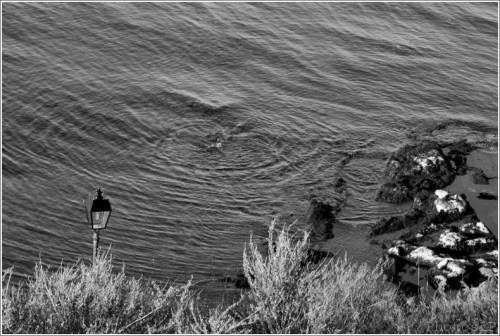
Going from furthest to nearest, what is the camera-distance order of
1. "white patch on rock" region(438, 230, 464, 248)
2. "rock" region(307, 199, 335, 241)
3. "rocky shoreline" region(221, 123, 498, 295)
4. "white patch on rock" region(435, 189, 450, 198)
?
"white patch on rock" region(435, 189, 450, 198) → "rock" region(307, 199, 335, 241) → "white patch on rock" region(438, 230, 464, 248) → "rocky shoreline" region(221, 123, 498, 295)

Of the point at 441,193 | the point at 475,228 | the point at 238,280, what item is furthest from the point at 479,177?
the point at 238,280

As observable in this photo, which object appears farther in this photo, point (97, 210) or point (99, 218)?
point (99, 218)

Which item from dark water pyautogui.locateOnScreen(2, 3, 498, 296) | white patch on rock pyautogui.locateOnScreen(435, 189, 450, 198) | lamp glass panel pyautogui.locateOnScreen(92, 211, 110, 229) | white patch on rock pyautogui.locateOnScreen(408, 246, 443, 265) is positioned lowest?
dark water pyautogui.locateOnScreen(2, 3, 498, 296)

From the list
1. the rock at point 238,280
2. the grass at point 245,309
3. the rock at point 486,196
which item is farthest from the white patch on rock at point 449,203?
the grass at point 245,309

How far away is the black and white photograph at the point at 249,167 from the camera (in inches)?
662

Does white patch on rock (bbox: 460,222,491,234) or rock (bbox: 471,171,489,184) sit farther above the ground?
white patch on rock (bbox: 460,222,491,234)

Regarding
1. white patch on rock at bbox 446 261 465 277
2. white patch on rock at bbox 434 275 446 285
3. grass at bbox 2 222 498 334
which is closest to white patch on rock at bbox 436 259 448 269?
white patch on rock at bbox 446 261 465 277

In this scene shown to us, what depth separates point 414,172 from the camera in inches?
1297

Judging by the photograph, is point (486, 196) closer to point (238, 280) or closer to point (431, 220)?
point (431, 220)

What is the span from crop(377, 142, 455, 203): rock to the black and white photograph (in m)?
0.09

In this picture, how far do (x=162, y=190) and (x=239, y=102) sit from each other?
899 cm

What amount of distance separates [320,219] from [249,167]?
201 inches

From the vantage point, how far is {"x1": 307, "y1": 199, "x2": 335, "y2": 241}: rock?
28.2 metres

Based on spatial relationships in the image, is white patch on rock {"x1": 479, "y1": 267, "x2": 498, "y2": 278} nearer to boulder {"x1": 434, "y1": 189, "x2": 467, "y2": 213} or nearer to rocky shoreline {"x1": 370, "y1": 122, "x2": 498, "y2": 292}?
rocky shoreline {"x1": 370, "y1": 122, "x2": 498, "y2": 292}
